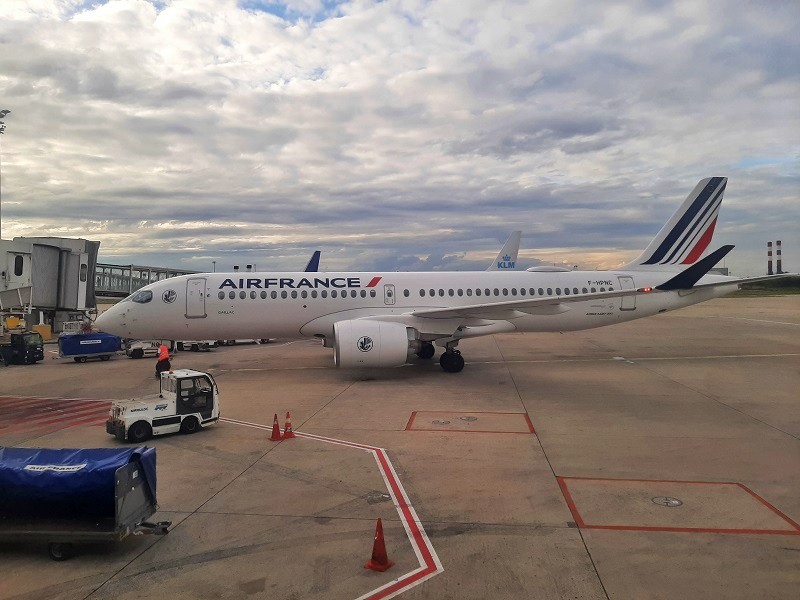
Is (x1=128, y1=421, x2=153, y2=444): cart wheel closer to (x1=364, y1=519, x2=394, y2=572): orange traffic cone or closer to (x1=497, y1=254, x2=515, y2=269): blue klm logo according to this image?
(x1=364, y1=519, x2=394, y2=572): orange traffic cone

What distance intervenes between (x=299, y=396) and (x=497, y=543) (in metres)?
10.7

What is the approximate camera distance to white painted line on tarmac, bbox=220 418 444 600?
5.98m

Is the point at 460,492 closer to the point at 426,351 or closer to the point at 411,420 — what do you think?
the point at 411,420

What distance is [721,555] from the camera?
6.67m

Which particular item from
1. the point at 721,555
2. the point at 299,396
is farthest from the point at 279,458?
the point at 721,555

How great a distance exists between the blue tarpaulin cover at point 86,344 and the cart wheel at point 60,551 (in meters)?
21.2

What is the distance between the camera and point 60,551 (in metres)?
6.60

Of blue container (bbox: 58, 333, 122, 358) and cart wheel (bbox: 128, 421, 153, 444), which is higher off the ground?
blue container (bbox: 58, 333, 122, 358)

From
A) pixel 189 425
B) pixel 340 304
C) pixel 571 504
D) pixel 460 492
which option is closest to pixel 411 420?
pixel 460 492

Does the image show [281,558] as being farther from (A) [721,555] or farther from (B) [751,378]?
(B) [751,378]

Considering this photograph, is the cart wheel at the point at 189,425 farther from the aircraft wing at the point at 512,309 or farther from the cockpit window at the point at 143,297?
the cockpit window at the point at 143,297

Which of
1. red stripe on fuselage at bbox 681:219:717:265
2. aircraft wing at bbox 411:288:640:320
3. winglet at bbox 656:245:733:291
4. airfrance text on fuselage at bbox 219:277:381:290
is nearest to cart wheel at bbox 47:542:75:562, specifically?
aircraft wing at bbox 411:288:640:320

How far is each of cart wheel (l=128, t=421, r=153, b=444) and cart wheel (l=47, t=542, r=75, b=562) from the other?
5.32 meters

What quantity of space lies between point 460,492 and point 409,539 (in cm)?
185
